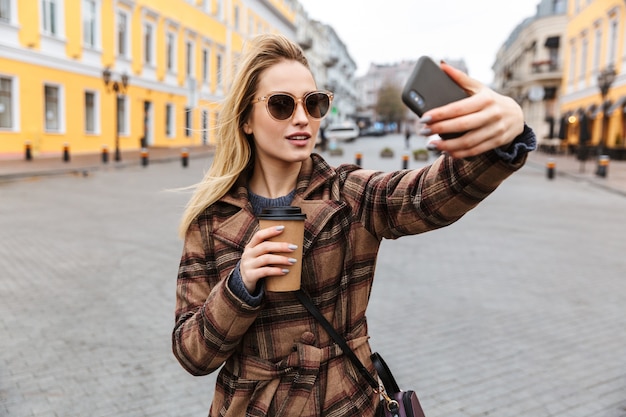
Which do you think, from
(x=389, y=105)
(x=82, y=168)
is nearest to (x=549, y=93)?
(x=82, y=168)

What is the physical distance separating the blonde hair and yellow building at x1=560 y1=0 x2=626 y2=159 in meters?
24.0

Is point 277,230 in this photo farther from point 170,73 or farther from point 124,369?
point 170,73

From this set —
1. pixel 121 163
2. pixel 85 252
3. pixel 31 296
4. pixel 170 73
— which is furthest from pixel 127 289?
pixel 170 73

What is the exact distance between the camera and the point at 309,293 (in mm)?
1555

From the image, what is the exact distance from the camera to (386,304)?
5812 mm

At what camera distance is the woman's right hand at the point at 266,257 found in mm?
1296

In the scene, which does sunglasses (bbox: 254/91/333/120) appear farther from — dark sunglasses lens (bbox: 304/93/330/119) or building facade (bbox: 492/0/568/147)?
building facade (bbox: 492/0/568/147)

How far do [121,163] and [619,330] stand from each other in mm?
20083

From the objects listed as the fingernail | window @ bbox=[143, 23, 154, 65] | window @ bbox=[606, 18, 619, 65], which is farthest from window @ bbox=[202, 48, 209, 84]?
the fingernail

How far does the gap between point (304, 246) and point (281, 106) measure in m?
0.42

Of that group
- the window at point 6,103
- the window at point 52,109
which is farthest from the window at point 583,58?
the window at point 6,103

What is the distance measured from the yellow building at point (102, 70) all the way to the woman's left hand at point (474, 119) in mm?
13550

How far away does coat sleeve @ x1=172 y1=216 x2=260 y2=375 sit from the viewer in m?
1.41

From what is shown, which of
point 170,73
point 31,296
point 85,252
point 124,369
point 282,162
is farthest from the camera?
point 170,73
